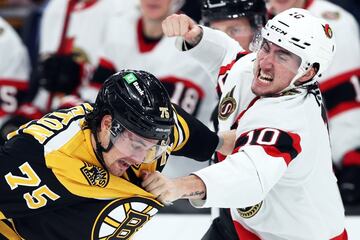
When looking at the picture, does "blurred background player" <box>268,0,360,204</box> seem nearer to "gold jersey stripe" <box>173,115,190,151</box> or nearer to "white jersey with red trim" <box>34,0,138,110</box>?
"white jersey with red trim" <box>34,0,138,110</box>

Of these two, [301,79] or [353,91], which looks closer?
[301,79]

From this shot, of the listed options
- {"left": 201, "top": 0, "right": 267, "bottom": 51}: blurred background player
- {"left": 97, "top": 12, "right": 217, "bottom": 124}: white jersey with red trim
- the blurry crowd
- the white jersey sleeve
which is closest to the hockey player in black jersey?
the white jersey sleeve

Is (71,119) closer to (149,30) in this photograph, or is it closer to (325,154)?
(325,154)

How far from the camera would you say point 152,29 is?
13.3 ft

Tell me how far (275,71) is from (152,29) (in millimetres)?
1810

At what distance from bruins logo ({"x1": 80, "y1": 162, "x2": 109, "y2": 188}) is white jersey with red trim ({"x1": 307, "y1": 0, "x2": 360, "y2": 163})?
6.31ft

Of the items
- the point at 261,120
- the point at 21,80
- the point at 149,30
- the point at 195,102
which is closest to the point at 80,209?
the point at 261,120

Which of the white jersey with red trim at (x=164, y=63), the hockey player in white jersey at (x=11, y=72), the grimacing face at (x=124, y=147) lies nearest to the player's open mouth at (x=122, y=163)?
the grimacing face at (x=124, y=147)

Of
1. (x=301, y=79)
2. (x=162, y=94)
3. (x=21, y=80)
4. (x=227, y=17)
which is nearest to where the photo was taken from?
(x=162, y=94)

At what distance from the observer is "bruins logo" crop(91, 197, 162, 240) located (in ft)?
6.88

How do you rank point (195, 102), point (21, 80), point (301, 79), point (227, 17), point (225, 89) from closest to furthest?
point (301, 79) < point (225, 89) < point (227, 17) < point (195, 102) < point (21, 80)

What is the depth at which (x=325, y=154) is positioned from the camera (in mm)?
2289

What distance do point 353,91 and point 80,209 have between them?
79.5 inches

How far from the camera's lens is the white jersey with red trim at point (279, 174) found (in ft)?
6.83
